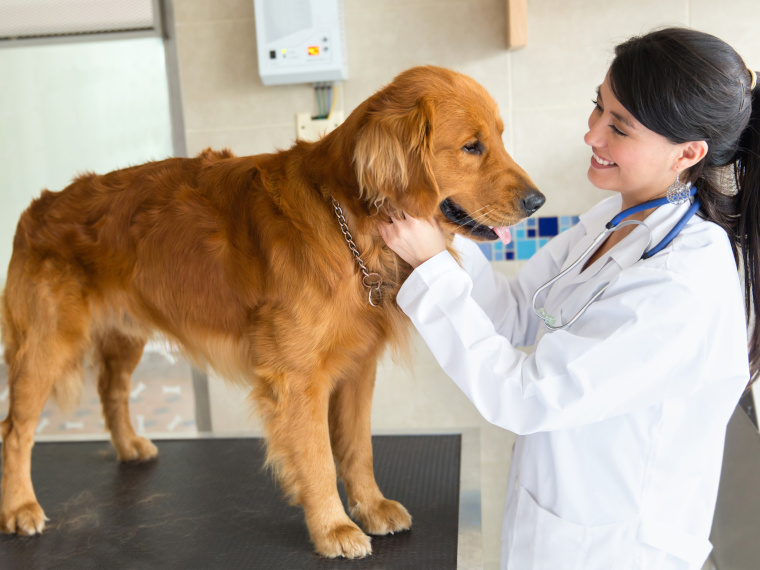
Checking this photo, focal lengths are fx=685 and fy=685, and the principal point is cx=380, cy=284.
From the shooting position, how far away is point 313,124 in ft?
8.77

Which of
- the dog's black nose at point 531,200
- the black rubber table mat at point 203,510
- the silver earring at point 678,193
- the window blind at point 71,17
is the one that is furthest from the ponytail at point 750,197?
the window blind at point 71,17

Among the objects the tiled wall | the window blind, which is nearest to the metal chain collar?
the tiled wall

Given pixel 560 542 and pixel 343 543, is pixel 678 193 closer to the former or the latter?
pixel 560 542

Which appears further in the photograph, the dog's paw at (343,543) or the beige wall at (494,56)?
the beige wall at (494,56)

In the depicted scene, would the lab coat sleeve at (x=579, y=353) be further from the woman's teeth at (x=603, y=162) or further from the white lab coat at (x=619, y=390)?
the woman's teeth at (x=603, y=162)

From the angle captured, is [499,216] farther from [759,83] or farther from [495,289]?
[759,83]

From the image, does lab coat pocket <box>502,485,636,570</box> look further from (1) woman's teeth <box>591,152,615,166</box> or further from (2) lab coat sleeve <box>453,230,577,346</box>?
(1) woman's teeth <box>591,152,615,166</box>

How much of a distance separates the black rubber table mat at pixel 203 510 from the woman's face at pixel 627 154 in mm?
843

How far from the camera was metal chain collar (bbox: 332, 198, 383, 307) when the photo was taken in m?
1.40

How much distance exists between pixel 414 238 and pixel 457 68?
1449 millimetres

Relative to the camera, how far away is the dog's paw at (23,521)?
1.67m

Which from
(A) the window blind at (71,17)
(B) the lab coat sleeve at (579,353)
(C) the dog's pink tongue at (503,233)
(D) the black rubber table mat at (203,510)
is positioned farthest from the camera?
(A) the window blind at (71,17)

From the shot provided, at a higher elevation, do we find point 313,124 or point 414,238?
point 313,124

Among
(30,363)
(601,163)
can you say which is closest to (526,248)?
(601,163)
